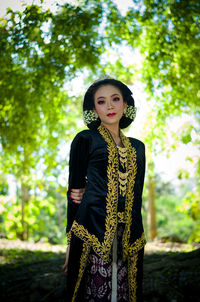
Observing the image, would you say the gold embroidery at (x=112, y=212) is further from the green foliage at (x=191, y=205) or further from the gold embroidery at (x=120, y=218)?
the green foliage at (x=191, y=205)

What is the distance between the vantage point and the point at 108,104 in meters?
2.30

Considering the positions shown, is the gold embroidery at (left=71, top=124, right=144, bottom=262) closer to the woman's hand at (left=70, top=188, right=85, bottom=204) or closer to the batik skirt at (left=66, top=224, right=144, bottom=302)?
the batik skirt at (left=66, top=224, right=144, bottom=302)

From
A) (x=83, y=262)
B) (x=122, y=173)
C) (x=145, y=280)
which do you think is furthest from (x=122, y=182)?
(x=145, y=280)

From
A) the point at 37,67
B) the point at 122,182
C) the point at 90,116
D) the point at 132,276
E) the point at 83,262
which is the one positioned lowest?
the point at 132,276

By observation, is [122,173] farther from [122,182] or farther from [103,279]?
[103,279]

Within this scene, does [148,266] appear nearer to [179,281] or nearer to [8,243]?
[179,281]

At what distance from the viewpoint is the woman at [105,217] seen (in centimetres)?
197

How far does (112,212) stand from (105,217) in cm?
6

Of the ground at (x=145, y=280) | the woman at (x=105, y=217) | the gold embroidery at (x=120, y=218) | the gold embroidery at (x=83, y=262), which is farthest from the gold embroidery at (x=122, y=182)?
the ground at (x=145, y=280)

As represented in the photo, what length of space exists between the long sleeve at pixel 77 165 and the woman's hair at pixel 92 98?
0.27 metres

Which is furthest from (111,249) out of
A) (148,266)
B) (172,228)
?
(172,228)

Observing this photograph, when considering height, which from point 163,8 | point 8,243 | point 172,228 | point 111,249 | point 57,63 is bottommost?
point 172,228

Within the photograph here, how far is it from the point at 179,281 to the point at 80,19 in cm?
370

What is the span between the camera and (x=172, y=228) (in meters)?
26.9
